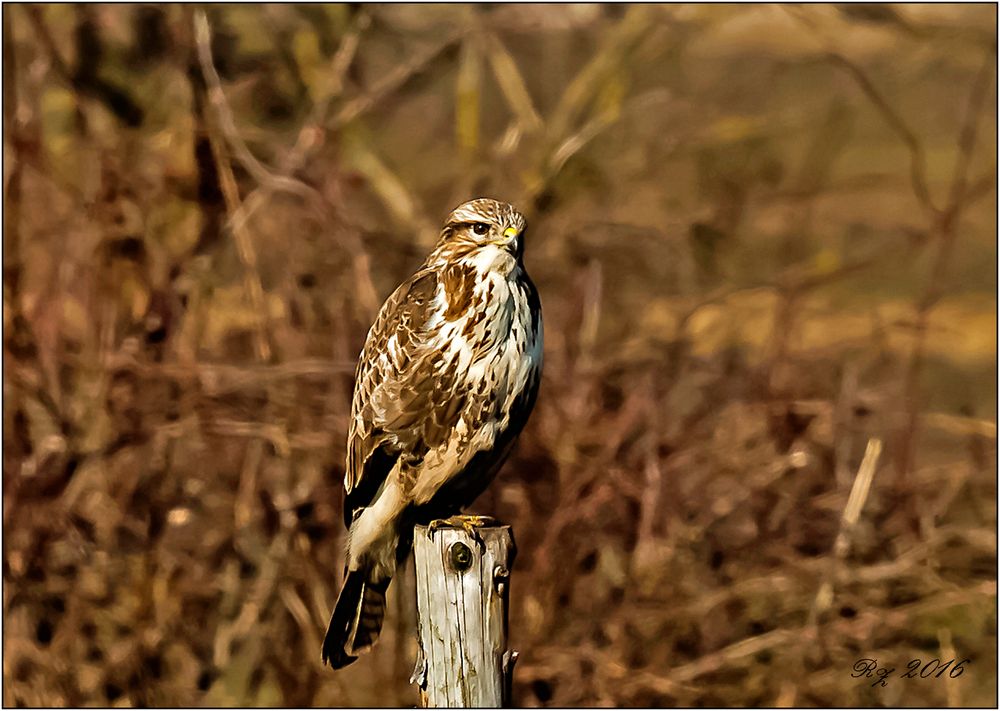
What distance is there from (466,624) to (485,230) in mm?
1191

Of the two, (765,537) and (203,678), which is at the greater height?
(765,537)

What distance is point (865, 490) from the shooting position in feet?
18.1

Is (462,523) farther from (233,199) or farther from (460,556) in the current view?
(233,199)

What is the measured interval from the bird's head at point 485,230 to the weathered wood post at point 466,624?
864 millimetres

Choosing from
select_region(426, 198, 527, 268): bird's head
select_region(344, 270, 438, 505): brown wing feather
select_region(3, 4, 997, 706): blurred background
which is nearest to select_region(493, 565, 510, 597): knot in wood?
select_region(344, 270, 438, 505): brown wing feather

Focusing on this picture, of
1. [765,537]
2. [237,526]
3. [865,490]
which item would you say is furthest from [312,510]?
[865,490]

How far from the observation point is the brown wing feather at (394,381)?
415cm

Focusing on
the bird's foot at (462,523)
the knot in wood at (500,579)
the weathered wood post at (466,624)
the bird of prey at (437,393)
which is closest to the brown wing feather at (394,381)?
the bird of prey at (437,393)

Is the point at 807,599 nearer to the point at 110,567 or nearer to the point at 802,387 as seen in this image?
the point at 802,387

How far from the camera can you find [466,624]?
3.67 metres

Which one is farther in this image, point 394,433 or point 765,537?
point 765,537

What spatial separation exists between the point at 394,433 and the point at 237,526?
1683 millimetres

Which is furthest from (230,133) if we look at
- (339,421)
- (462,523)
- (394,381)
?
(462,523)

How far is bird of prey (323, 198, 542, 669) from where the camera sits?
13.4 ft
